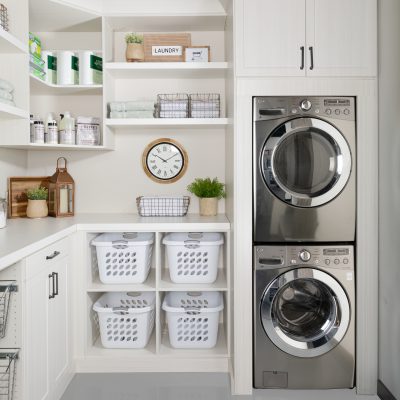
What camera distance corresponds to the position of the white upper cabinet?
232 centimetres

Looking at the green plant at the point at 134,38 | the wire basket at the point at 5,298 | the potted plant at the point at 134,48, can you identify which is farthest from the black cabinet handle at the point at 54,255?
the green plant at the point at 134,38

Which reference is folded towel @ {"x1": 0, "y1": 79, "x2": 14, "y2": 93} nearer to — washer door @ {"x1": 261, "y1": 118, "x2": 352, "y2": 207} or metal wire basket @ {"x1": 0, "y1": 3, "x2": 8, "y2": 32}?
metal wire basket @ {"x1": 0, "y1": 3, "x2": 8, "y2": 32}

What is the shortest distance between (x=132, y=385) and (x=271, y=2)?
2272 millimetres

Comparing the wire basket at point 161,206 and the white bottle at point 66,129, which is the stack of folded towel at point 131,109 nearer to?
the white bottle at point 66,129

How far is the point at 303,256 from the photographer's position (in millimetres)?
2357

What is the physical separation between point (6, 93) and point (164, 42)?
110 centimetres

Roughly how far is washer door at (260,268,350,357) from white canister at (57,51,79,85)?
71.8 inches

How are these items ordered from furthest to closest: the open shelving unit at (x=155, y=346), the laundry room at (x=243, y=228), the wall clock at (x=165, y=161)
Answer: the wall clock at (x=165, y=161) → the open shelving unit at (x=155, y=346) → the laundry room at (x=243, y=228)

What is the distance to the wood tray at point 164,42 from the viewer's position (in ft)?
9.43

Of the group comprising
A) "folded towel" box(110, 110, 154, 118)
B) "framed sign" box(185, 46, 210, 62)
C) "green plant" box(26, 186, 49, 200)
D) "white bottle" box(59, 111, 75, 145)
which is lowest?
"green plant" box(26, 186, 49, 200)

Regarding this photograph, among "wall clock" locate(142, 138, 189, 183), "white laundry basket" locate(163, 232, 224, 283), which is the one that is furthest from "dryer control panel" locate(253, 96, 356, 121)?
"wall clock" locate(142, 138, 189, 183)

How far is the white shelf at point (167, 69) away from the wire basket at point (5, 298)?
1.60 meters

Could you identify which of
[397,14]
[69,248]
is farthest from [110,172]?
[397,14]

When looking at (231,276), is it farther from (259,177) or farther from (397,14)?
(397,14)
